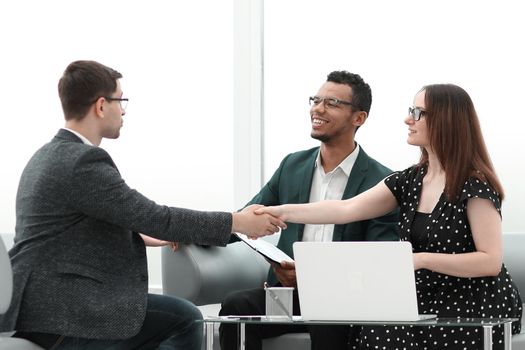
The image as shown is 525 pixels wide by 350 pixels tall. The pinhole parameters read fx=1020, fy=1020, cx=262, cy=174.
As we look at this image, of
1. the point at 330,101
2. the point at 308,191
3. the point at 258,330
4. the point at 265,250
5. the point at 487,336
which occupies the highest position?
the point at 330,101

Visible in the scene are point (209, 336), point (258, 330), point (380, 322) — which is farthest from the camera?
point (258, 330)

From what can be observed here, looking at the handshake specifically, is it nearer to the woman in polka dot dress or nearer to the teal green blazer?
the woman in polka dot dress

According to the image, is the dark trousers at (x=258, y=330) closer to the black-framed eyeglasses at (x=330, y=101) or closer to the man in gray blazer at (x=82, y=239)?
the man in gray blazer at (x=82, y=239)

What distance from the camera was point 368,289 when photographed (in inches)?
110

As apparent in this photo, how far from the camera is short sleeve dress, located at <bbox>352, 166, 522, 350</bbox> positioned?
3.41 m

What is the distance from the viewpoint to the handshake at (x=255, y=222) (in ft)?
11.5

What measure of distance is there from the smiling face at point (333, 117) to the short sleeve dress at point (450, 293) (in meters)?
0.70

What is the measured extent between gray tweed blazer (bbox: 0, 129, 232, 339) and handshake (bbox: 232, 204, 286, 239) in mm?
371

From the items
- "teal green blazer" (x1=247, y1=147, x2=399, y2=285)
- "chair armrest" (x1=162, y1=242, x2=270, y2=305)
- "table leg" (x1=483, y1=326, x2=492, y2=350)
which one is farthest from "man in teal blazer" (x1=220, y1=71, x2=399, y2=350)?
"table leg" (x1=483, y1=326, x2=492, y2=350)

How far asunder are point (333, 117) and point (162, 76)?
1654 millimetres

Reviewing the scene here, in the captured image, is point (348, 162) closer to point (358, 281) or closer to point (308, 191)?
point (308, 191)

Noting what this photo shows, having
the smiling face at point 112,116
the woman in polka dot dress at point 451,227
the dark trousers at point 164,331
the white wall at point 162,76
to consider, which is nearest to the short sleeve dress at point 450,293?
the woman in polka dot dress at point 451,227

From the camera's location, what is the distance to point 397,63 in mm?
5176

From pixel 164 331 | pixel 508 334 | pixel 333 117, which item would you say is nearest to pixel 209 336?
Answer: pixel 164 331
